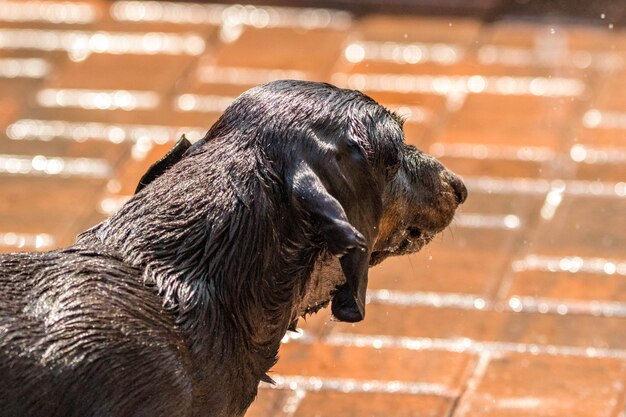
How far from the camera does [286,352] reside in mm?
6203

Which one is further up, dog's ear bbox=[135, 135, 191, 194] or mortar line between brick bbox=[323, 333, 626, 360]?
dog's ear bbox=[135, 135, 191, 194]

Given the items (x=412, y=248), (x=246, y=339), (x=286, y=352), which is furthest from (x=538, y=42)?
(x=246, y=339)

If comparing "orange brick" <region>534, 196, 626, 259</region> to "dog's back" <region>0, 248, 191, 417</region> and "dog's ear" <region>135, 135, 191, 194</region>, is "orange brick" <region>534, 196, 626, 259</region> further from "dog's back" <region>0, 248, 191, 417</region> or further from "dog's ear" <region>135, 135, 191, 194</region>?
"dog's back" <region>0, 248, 191, 417</region>

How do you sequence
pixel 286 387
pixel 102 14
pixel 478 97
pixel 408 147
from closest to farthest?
1. pixel 408 147
2. pixel 286 387
3. pixel 478 97
4. pixel 102 14

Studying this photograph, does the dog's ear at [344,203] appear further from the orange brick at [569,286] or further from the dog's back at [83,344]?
the orange brick at [569,286]

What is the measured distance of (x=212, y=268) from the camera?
161 inches

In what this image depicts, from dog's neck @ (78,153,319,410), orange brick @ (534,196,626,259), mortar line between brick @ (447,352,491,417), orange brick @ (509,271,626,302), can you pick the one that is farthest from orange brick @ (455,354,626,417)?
dog's neck @ (78,153,319,410)

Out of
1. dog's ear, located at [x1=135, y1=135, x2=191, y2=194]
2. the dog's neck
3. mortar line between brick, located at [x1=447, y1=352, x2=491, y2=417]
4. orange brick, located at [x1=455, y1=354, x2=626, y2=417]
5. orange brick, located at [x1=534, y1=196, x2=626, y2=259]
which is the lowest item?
orange brick, located at [x1=534, y1=196, x2=626, y2=259]

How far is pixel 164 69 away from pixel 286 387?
394cm

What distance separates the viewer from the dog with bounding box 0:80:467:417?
3779 mm

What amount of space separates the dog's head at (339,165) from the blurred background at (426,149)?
51.1 inches

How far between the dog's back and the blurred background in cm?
181

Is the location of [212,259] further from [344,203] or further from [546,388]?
[546,388]

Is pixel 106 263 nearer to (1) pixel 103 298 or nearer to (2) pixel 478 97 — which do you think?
(1) pixel 103 298
